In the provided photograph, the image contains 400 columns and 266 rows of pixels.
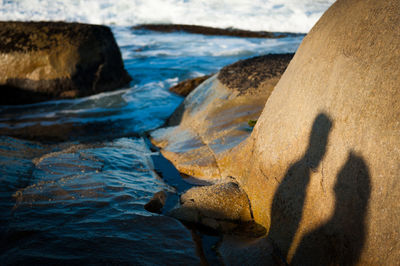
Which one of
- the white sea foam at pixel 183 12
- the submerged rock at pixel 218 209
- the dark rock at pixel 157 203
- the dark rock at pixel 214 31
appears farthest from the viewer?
the white sea foam at pixel 183 12

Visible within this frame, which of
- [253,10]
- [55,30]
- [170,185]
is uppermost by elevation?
[253,10]

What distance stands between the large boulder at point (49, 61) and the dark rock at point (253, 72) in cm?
344

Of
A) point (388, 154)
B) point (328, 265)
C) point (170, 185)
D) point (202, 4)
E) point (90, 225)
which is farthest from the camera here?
point (202, 4)

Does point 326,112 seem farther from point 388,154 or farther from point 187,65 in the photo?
point 187,65

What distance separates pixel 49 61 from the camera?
7.17 metres

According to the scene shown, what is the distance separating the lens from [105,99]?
7.54 m

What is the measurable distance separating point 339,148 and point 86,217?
1.93 meters

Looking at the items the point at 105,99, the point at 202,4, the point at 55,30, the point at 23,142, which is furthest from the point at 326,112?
the point at 202,4

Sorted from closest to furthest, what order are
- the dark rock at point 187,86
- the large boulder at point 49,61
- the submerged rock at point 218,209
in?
the submerged rock at point 218,209, the large boulder at point 49,61, the dark rock at point 187,86

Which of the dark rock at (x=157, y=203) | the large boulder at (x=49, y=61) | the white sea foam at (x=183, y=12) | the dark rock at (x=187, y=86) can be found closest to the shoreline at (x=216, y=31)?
the white sea foam at (x=183, y=12)

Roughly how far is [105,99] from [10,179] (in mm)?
4413

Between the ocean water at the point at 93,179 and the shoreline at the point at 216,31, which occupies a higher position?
the shoreline at the point at 216,31

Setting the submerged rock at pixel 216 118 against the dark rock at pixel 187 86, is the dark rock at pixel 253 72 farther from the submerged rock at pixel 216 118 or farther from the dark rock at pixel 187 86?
the dark rock at pixel 187 86

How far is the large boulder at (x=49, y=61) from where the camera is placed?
23.5 ft
